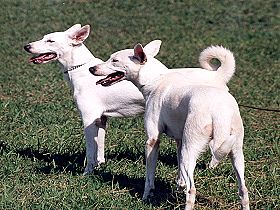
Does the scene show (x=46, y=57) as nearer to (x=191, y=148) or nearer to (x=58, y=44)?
(x=58, y=44)

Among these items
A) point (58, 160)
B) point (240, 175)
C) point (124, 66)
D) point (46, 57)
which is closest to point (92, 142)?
point (58, 160)

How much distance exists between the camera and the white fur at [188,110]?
19.1ft

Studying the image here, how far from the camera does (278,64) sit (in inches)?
718

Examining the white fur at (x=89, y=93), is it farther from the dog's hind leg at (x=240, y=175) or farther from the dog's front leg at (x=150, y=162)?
the dog's hind leg at (x=240, y=175)

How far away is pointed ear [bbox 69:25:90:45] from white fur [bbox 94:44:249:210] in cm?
106

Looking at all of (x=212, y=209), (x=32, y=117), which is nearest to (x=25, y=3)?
(x=32, y=117)

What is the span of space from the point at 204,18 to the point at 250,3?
9.06ft

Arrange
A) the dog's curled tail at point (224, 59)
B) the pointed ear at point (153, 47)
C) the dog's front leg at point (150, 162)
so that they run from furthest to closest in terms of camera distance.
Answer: the pointed ear at point (153, 47) < the dog's curled tail at point (224, 59) < the dog's front leg at point (150, 162)

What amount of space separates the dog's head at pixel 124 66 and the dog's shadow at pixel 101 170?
1039 millimetres

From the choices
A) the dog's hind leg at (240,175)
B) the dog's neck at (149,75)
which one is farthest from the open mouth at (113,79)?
the dog's hind leg at (240,175)

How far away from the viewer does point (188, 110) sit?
6031 millimetres

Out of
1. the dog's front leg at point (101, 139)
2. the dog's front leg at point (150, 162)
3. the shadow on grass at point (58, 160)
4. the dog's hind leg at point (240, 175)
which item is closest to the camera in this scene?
the dog's hind leg at point (240, 175)

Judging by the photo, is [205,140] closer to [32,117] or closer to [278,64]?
[32,117]

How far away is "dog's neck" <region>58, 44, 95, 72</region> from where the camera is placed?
27.2 feet
